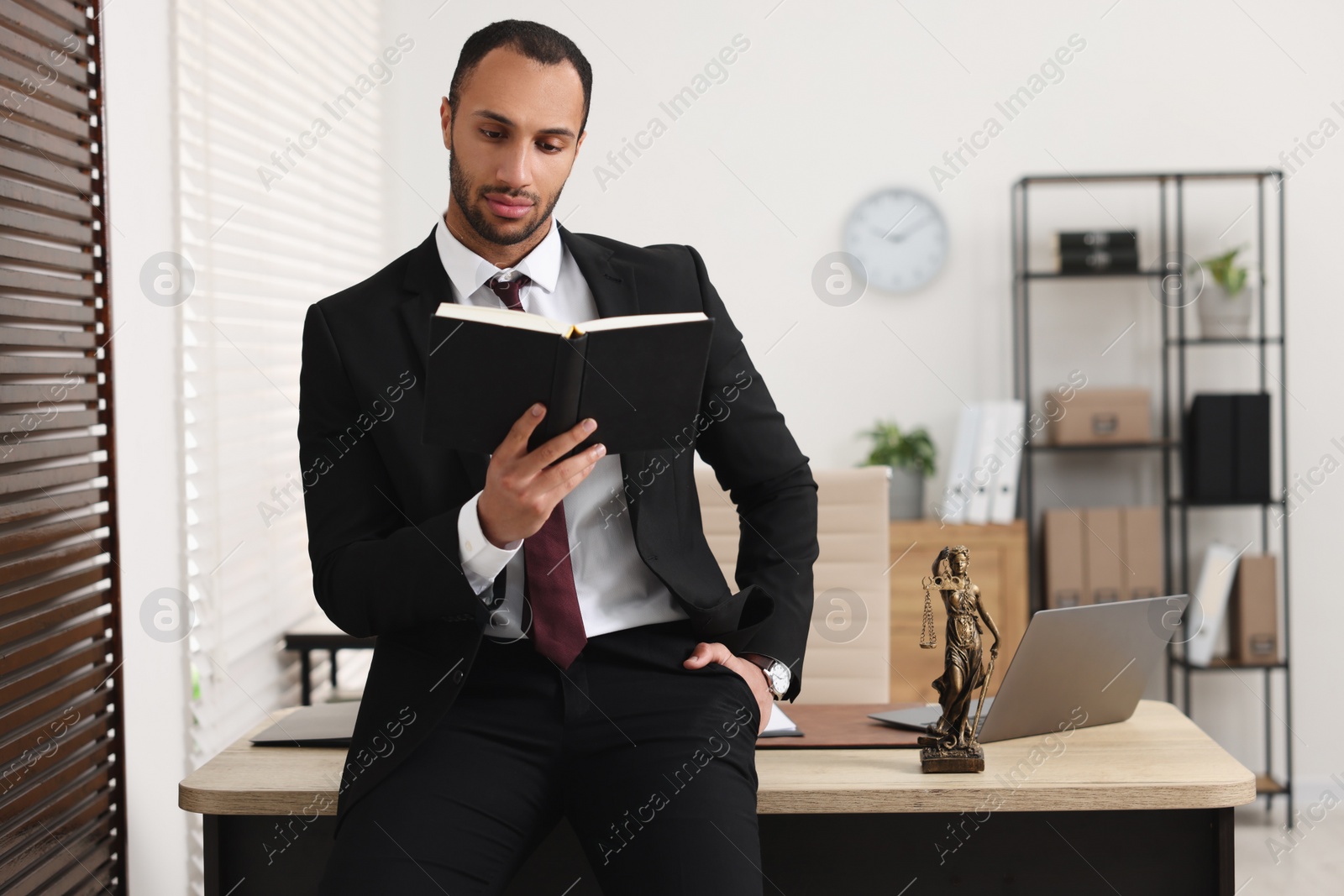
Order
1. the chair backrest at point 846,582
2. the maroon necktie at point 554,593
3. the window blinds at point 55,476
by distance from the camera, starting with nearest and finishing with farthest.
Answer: the maroon necktie at point 554,593 → the window blinds at point 55,476 → the chair backrest at point 846,582

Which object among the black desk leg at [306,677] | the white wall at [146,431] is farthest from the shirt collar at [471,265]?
the black desk leg at [306,677]

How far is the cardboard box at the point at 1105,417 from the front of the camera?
3.57 metres

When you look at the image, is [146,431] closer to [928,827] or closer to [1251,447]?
[928,827]

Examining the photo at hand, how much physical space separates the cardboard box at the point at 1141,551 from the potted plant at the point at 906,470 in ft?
2.09

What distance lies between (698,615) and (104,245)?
4.38 ft

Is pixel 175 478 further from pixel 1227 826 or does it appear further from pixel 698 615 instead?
pixel 1227 826

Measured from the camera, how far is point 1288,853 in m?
3.29

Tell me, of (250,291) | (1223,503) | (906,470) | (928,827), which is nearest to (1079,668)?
(928,827)

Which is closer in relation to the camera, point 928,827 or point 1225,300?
point 928,827

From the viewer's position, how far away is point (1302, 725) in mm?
3773

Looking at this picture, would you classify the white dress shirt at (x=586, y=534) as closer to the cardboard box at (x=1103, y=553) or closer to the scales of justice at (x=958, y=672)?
the scales of justice at (x=958, y=672)

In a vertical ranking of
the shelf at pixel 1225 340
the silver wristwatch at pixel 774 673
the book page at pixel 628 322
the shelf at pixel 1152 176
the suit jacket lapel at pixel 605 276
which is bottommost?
the silver wristwatch at pixel 774 673

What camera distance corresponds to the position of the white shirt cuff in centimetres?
123

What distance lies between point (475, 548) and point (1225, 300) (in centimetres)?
311
